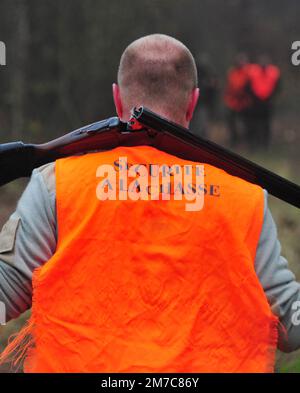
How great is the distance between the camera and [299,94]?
105 ft

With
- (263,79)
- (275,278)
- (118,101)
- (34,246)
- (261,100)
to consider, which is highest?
(263,79)

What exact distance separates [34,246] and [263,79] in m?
19.4

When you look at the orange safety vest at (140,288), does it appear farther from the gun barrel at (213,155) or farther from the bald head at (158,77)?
the bald head at (158,77)

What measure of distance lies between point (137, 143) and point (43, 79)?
17716 millimetres

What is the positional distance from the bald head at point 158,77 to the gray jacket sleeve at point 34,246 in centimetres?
36

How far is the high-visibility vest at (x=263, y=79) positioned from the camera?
21.7m

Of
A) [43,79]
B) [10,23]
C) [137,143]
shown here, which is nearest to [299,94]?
[43,79]

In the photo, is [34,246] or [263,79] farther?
[263,79]

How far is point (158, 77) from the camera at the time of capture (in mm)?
2938

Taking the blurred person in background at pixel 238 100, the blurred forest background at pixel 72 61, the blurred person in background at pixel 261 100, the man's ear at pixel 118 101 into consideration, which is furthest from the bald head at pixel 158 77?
the blurred person in background at pixel 261 100

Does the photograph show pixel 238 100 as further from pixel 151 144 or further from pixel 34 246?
pixel 34 246

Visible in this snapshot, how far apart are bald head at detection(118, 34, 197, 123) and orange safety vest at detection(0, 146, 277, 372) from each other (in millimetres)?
329

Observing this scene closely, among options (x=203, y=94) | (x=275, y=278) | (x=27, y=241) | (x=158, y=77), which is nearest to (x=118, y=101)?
(x=158, y=77)

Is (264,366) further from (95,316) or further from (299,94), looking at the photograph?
(299,94)
